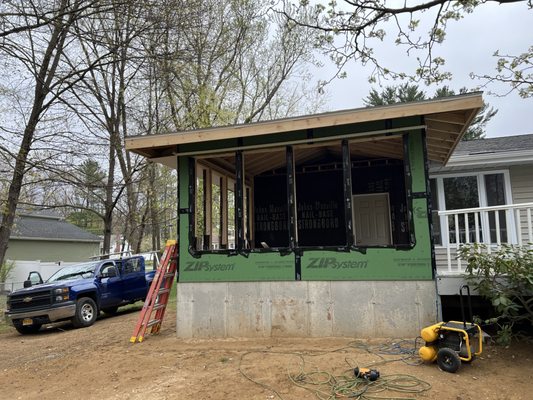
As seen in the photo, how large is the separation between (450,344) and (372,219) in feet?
17.6

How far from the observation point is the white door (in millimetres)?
10141

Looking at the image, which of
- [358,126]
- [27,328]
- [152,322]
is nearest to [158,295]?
[152,322]

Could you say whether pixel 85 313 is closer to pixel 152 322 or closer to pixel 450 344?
pixel 152 322

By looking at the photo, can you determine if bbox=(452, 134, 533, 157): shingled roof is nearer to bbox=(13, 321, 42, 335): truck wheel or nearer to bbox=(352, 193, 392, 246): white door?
bbox=(352, 193, 392, 246): white door

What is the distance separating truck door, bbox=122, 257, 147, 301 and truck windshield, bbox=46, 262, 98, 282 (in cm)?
95

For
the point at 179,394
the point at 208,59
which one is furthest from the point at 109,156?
the point at 179,394

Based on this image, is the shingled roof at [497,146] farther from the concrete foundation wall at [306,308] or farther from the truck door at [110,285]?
the truck door at [110,285]

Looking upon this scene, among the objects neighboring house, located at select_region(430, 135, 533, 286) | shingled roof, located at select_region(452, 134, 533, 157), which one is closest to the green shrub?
neighboring house, located at select_region(430, 135, 533, 286)

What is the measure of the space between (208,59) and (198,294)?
1403cm

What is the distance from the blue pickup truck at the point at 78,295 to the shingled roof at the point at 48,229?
15943 mm

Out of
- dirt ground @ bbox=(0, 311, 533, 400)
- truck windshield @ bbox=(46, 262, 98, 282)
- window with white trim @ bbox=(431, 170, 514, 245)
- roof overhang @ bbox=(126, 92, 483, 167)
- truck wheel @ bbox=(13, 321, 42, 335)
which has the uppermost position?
roof overhang @ bbox=(126, 92, 483, 167)

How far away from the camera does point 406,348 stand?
598 centimetres

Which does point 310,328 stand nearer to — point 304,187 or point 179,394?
point 179,394

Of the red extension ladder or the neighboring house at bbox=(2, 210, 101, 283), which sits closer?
the red extension ladder
